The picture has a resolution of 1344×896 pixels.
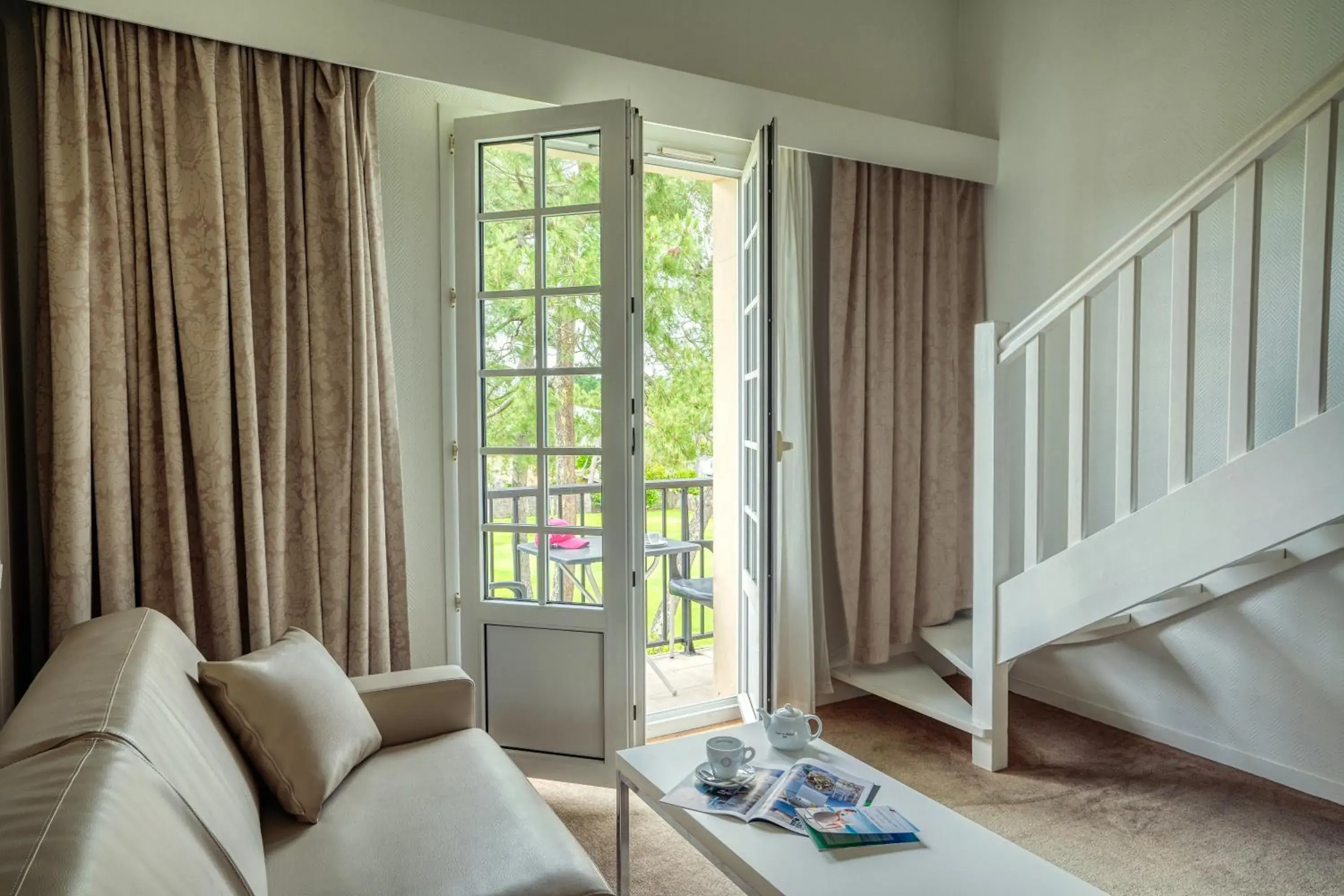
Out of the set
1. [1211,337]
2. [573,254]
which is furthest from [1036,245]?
[573,254]

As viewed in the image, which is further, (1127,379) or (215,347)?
(1127,379)

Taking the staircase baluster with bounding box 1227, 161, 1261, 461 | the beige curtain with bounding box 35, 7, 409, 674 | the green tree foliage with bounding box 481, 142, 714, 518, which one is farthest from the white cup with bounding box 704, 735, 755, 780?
the staircase baluster with bounding box 1227, 161, 1261, 461

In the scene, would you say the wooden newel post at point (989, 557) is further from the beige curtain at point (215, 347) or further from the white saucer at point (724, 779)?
the beige curtain at point (215, 347)

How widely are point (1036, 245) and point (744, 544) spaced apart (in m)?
1.90

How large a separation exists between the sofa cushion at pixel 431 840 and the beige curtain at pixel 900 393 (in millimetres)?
2090

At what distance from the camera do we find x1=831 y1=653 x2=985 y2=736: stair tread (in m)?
3.12

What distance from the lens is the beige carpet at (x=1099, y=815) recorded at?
7.39ft

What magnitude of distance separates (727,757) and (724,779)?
0.05 m

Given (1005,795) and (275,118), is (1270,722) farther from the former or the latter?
(275,118)

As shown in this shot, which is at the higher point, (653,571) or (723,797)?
(723,797)

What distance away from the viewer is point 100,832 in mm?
988

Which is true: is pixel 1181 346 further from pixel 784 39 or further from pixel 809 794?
pixel 784 39

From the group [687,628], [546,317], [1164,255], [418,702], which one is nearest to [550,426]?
[546,317]

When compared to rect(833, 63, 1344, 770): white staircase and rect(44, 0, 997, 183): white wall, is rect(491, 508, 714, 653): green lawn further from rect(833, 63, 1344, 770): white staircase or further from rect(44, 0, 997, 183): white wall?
rect(44, 0, 997, 183): white wall
